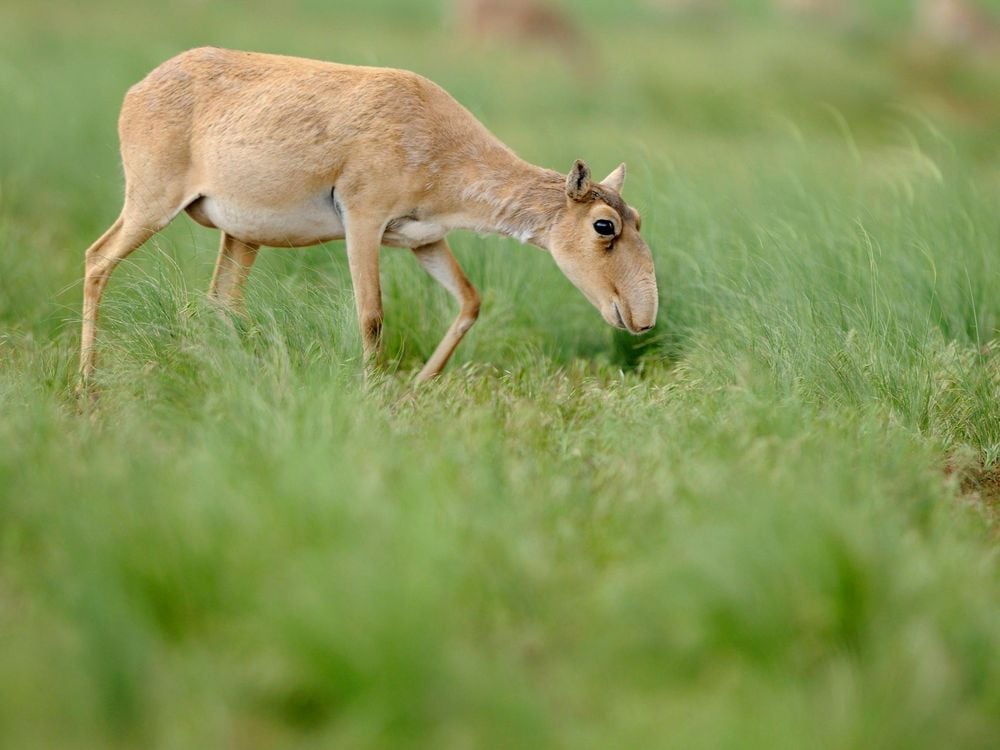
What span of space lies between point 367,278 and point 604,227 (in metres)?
1.11

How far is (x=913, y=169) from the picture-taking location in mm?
8320

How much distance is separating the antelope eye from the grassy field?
0.68 metres

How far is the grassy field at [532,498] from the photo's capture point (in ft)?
10.7

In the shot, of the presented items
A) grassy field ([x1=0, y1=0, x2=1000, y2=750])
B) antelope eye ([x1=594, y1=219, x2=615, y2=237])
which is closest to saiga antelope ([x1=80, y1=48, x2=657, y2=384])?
antelope eye ([x1=594, y1=219, x2=615, y2=237])

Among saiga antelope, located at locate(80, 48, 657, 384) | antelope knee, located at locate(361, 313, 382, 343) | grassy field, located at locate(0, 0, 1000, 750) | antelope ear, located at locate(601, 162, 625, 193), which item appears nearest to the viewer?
grassy field, located at locate(0, 0, 1000, 750)

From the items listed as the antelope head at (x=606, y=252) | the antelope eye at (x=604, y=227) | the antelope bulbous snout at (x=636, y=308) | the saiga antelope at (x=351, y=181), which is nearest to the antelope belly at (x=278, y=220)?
the saiga antelope at (x=351, y=181)

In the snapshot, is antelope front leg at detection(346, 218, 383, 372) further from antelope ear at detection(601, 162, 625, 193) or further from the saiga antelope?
antelope ear at detection(601, 162, 625, 193)

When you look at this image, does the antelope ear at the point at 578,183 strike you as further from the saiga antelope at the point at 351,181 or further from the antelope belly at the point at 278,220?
the antelope belly at the point at 278,220

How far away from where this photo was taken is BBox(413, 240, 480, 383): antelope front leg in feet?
21.5

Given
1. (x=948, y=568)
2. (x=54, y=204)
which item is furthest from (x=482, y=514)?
(x=54, y=204)

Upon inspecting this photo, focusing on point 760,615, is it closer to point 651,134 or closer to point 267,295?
point 267,295

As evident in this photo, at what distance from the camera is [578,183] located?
20.2ft

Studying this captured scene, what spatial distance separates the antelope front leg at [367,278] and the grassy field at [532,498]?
0.51 feet

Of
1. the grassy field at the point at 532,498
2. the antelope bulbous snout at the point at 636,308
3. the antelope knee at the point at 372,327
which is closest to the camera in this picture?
the grassy field at the point at 532,498
